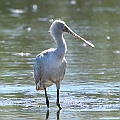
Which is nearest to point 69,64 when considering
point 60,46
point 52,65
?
point 60,46

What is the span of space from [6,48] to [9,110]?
9463mm

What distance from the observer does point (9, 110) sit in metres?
12.9

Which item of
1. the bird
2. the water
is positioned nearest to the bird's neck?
the bird

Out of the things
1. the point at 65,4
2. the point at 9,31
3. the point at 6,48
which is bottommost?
the point at 65,4

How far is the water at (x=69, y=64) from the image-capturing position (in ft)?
42.3

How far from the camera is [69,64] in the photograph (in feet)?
61.8

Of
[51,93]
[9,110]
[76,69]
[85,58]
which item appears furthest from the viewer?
[85,58]

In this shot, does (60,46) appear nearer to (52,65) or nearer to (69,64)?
(52,65)

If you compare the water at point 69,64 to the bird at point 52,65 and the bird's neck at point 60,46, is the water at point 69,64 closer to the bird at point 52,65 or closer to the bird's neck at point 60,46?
the bird at point 52,65

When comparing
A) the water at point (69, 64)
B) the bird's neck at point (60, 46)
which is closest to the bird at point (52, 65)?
the bird's neck at point (60, 46)

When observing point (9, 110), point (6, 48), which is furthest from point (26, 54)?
point (9, 110)

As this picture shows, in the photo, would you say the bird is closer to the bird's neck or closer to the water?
the bird's neck

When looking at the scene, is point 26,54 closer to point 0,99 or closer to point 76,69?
point 76,69

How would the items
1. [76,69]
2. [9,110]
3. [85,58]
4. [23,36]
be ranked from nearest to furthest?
1. [9,110]
2. [76,69]
3. [85,58]
4. [23,36]
